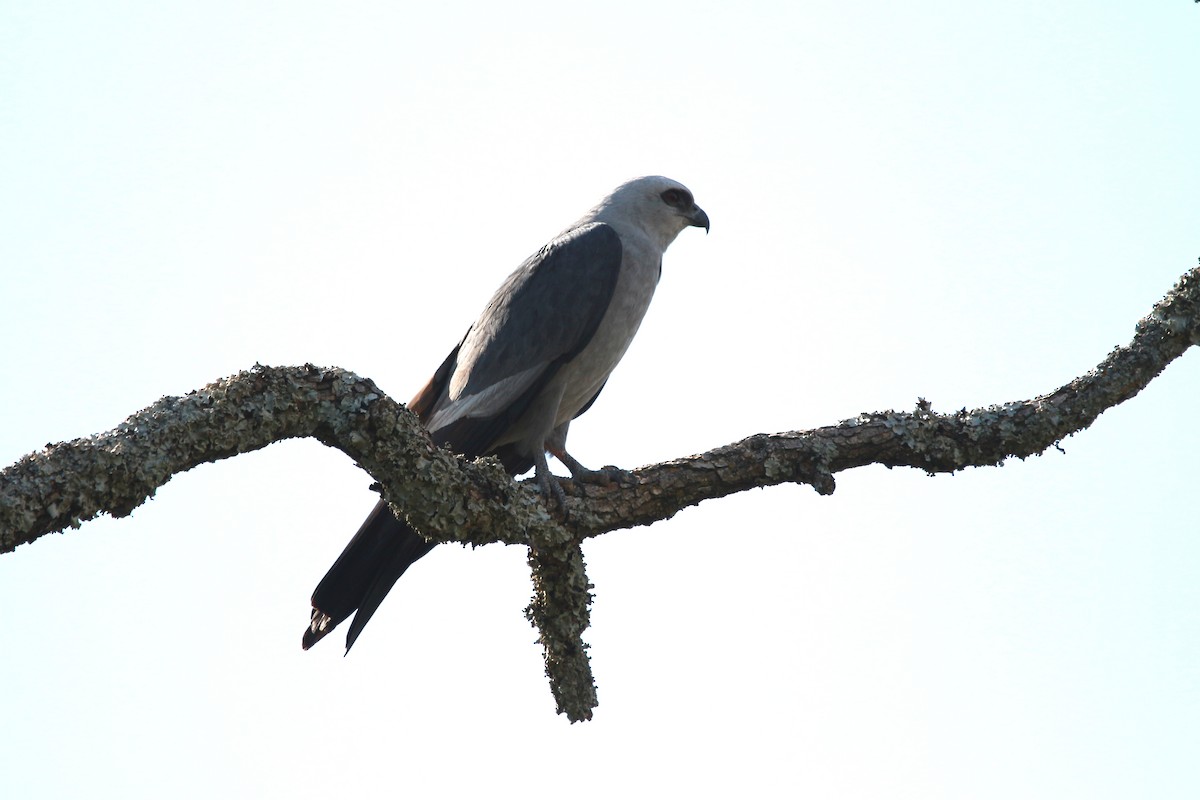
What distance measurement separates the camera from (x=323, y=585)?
4754 mm

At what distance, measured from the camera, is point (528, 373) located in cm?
545

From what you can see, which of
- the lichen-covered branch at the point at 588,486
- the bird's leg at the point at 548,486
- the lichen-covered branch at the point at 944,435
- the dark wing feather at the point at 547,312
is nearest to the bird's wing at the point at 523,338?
the dark wing feather at the point at 547,312

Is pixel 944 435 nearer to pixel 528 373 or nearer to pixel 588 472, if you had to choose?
pixel 588 472

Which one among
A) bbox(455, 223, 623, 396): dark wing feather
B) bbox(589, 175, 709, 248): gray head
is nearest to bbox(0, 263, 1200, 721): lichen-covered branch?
bbox(455, 223, 623, 396): dark wing feather

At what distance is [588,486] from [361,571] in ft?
3.27

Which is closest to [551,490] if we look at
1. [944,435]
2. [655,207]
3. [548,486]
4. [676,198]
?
[548,486]

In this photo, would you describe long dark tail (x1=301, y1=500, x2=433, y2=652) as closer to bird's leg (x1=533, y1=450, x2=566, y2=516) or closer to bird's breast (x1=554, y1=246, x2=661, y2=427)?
bird's leg (x1=533, y1=450, x2=566, y2=516)

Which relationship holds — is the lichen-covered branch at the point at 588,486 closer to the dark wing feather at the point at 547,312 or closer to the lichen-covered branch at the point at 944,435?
the lichen-covered branch at the point at 944,435

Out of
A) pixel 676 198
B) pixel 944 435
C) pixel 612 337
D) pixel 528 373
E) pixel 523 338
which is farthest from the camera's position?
pixel 676 198

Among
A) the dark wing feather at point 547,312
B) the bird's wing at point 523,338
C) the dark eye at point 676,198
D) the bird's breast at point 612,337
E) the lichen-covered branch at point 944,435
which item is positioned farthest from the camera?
the dark eye at point 676,198

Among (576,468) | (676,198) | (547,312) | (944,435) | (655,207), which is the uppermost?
(676,198)

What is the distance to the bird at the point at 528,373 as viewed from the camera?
480cm

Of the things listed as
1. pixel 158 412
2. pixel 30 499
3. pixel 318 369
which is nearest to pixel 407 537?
pixel 318 369

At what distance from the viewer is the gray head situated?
6.52m
